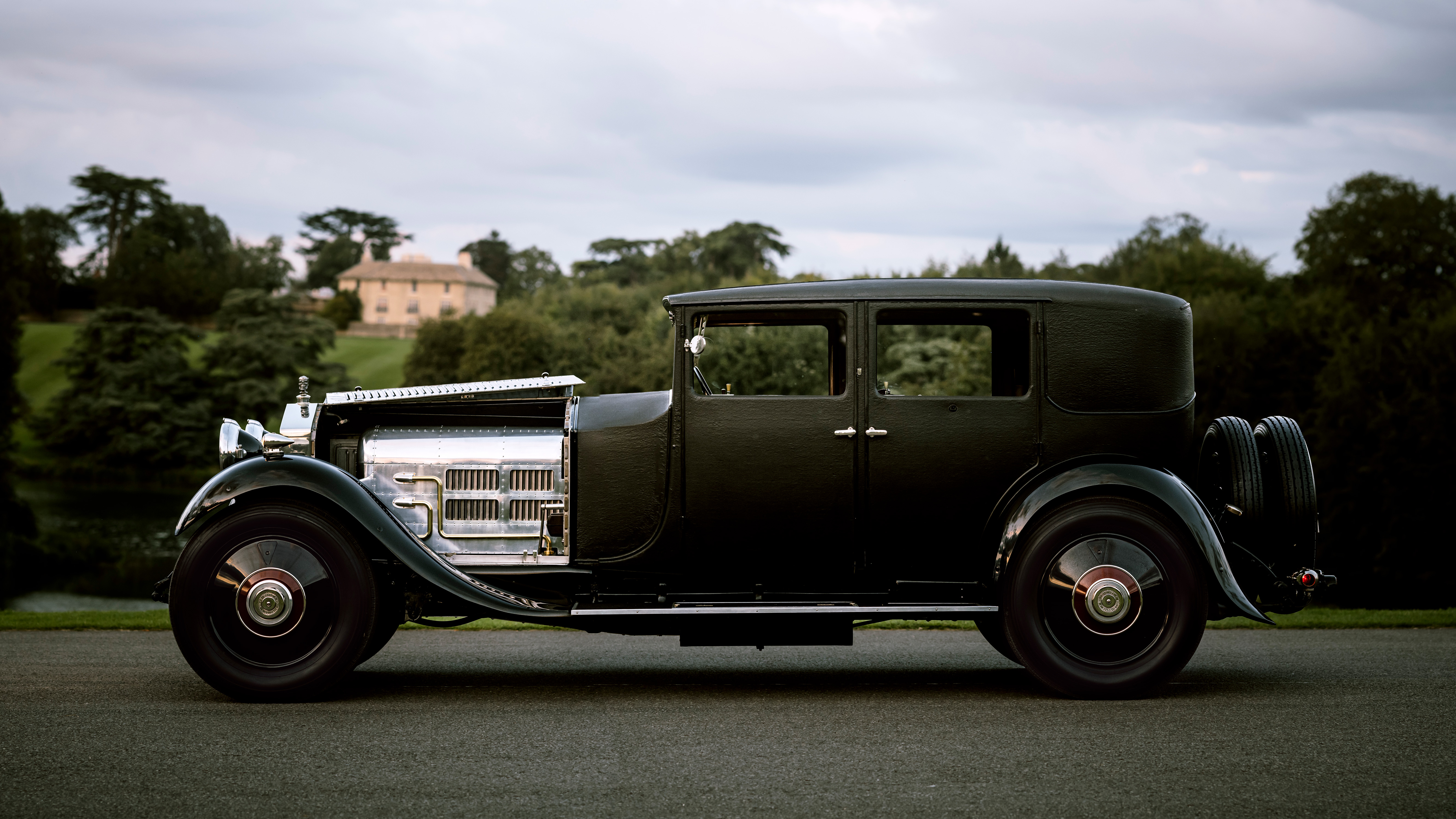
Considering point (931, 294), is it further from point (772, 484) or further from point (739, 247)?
point (739, 247)

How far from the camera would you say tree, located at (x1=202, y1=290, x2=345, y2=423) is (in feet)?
137

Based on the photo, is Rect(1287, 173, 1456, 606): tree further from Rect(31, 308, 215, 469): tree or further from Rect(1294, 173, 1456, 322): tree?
Rect(31, 308, 215, 469): tree

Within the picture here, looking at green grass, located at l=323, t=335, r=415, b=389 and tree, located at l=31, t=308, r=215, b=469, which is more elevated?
green grass, located at l=323, t=335, r=415, b=389

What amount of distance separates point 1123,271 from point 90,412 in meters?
46.2

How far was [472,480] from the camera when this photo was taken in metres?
6.54

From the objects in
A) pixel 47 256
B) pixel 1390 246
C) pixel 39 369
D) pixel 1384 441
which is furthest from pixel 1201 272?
pixel 47 256

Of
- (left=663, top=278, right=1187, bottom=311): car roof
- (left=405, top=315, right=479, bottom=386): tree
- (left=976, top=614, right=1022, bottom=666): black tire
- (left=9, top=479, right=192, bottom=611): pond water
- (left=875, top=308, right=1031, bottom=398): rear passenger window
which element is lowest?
(left=9, top=479, right=192, bottom=611): pond water

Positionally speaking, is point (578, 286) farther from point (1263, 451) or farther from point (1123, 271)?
point (1263, 451)

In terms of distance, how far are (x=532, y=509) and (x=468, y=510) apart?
0.37 meters

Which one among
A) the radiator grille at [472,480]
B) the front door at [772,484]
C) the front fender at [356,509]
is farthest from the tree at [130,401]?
the front door at [772,484]

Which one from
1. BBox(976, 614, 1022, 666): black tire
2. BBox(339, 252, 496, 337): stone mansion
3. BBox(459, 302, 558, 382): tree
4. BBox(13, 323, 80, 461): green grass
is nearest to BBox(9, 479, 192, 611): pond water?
BBox(13, 323, 80, 461): green grass

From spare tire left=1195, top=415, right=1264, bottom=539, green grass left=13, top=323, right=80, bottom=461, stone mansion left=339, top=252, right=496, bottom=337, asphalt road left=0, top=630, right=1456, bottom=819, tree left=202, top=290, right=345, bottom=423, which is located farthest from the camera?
stone mansion left=339, top=252, right=496, bottom=337

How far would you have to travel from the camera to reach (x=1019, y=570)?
232 inches

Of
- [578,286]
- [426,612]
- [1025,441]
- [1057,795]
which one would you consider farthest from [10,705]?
[578,286]
